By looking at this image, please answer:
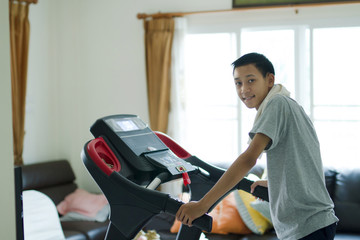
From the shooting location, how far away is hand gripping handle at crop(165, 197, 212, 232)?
4.87 ft

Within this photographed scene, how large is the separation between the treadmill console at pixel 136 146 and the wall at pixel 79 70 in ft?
8.89

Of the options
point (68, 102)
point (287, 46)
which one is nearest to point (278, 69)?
point (287, 46)

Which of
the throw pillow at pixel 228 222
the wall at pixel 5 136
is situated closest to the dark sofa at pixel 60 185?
the throw pillow at pixel 228 222

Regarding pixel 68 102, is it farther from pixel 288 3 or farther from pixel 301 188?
pixel 301 188

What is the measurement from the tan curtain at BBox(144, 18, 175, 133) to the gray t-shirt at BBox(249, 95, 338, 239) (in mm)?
2752

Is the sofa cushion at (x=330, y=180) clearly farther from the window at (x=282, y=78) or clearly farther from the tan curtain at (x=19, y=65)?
the tan curtain at (x=19, y=65)

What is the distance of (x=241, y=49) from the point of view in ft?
13.7

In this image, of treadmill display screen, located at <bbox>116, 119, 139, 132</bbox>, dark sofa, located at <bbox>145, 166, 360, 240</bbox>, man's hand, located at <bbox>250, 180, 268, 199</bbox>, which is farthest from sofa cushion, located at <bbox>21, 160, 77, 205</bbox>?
man's hand, located at <bbox>250, 180, 268, 199</bbox>

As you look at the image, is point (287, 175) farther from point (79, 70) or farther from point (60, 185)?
point (79, 70)

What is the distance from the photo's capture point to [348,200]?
134 inches

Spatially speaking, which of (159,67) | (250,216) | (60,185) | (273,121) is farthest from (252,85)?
(60,185)

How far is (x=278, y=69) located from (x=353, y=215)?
147cm

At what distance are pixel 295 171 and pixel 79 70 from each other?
11.8ft

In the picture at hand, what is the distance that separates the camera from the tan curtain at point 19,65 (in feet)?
13.3
